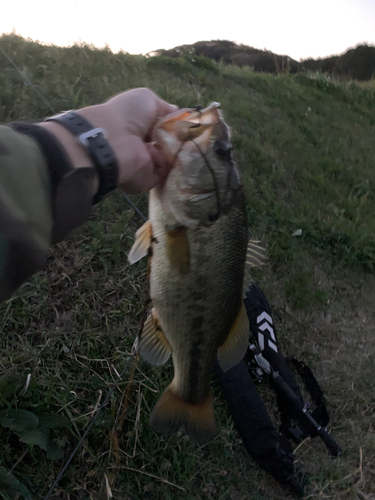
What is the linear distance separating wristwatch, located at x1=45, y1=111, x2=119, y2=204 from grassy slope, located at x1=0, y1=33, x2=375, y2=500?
1.39m

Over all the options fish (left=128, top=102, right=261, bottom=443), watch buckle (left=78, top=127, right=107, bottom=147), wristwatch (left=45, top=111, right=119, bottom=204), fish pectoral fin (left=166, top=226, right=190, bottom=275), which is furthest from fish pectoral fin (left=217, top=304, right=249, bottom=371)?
watch buckle (left=78, top=127, right=107, bottom=147)

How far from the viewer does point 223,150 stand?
1546 mm

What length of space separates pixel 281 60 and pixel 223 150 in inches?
544

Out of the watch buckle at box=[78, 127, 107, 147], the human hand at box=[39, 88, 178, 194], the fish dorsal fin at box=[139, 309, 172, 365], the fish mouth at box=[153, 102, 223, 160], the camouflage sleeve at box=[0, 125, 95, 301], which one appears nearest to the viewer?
the camouflage sleeve at box=[0, 125, 95, 301]

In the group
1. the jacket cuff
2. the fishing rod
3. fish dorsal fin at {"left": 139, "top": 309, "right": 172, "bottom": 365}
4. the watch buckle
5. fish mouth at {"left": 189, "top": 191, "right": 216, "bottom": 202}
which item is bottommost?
the fishing rod

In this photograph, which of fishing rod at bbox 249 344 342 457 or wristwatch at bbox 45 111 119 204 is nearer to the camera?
wristwatch at bbox 45 111 119 204

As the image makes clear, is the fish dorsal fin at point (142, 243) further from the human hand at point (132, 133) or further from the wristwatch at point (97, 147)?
the wristwatch at point (97, 147)

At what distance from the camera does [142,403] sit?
2.34 m

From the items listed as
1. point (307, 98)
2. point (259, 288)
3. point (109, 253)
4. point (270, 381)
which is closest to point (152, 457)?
point (270, 381)

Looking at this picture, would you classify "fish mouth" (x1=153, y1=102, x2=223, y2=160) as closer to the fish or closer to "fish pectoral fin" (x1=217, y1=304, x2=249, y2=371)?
the fish

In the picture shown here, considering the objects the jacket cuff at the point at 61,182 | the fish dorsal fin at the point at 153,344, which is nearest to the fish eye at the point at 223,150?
the jacket cuff at the point at 61,182

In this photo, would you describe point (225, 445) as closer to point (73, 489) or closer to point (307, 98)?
point (73, 489)

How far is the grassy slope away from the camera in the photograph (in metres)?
2.14

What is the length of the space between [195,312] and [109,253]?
1.35 m
